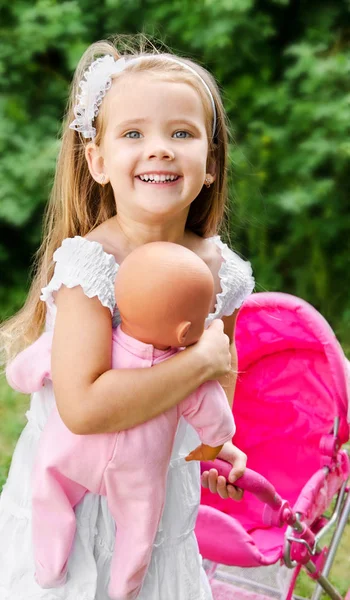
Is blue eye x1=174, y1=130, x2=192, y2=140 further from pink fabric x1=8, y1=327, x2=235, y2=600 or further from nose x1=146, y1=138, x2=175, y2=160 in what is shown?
pink fabric x1=8, y1=327, x2=235, y2=600

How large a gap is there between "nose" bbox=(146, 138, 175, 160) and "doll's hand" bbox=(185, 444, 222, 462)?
0.43 metres

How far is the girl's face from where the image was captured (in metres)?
1.26

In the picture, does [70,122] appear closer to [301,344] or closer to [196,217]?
[196,217]

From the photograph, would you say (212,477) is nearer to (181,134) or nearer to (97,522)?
(97,522)

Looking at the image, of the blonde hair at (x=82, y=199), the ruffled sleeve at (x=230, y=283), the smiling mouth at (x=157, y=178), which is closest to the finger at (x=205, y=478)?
the ruffled sleeve at (x=230, y=283)

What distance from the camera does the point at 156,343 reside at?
3.96ft

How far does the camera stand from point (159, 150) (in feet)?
4.09

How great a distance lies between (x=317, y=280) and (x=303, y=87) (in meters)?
0.88

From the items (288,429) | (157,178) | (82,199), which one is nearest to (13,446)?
(288,429)

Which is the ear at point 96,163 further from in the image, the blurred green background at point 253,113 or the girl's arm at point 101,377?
the blurred green background at point 253,113

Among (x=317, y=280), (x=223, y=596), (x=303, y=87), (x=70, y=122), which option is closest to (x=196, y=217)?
(x=70, y=122)

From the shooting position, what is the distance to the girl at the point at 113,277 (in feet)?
3.97

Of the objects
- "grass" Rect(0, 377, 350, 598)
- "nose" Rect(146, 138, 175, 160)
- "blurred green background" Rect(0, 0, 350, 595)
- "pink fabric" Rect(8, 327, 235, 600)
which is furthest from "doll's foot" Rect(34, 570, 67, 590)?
"blurred green background" Rect(0, 0, 350, 595)

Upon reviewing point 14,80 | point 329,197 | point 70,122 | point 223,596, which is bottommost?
point 223,596
